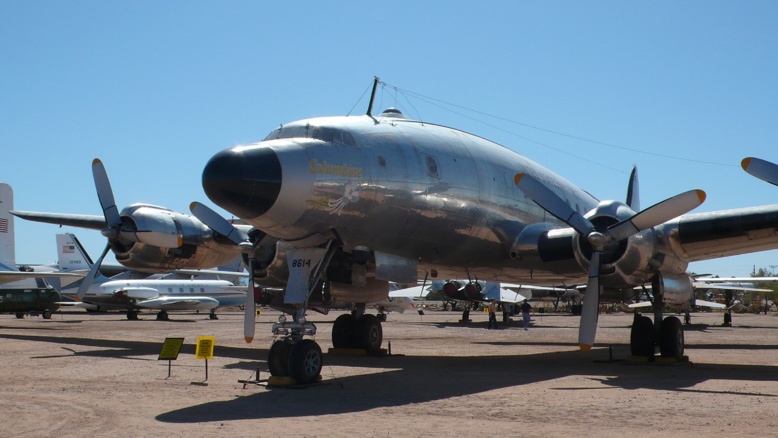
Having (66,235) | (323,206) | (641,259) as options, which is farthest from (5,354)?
(66,235)

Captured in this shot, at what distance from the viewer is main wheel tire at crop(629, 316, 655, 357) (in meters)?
17.6

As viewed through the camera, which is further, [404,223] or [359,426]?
[404,223]

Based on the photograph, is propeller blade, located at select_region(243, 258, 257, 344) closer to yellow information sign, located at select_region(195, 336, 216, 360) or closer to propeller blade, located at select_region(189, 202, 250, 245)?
yellow information sign, located at select_region(195, 336, 216, 360)

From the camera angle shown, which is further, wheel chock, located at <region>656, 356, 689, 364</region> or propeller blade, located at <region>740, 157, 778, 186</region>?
wheel chock, located at <region>656, 356, 689, 364</region>

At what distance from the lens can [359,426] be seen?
27.6 ft

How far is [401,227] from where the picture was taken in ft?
47.0

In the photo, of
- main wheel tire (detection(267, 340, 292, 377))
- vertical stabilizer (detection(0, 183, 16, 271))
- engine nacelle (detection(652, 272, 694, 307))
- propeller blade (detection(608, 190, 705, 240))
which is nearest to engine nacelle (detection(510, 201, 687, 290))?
engine nacelle (detection(652, 272, 694, 307))

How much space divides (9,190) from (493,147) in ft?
83.9

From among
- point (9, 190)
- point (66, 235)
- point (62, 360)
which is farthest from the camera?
point (66, 235)

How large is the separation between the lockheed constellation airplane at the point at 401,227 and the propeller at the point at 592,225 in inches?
1.1

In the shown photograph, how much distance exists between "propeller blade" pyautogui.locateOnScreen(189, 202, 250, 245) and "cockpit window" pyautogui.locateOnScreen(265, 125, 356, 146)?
3.81 meters

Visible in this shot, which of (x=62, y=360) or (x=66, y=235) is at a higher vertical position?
(x=66, y=235)

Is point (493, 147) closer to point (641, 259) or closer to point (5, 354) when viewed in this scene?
point (641, 259)

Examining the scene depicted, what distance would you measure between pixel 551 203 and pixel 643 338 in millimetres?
5177
